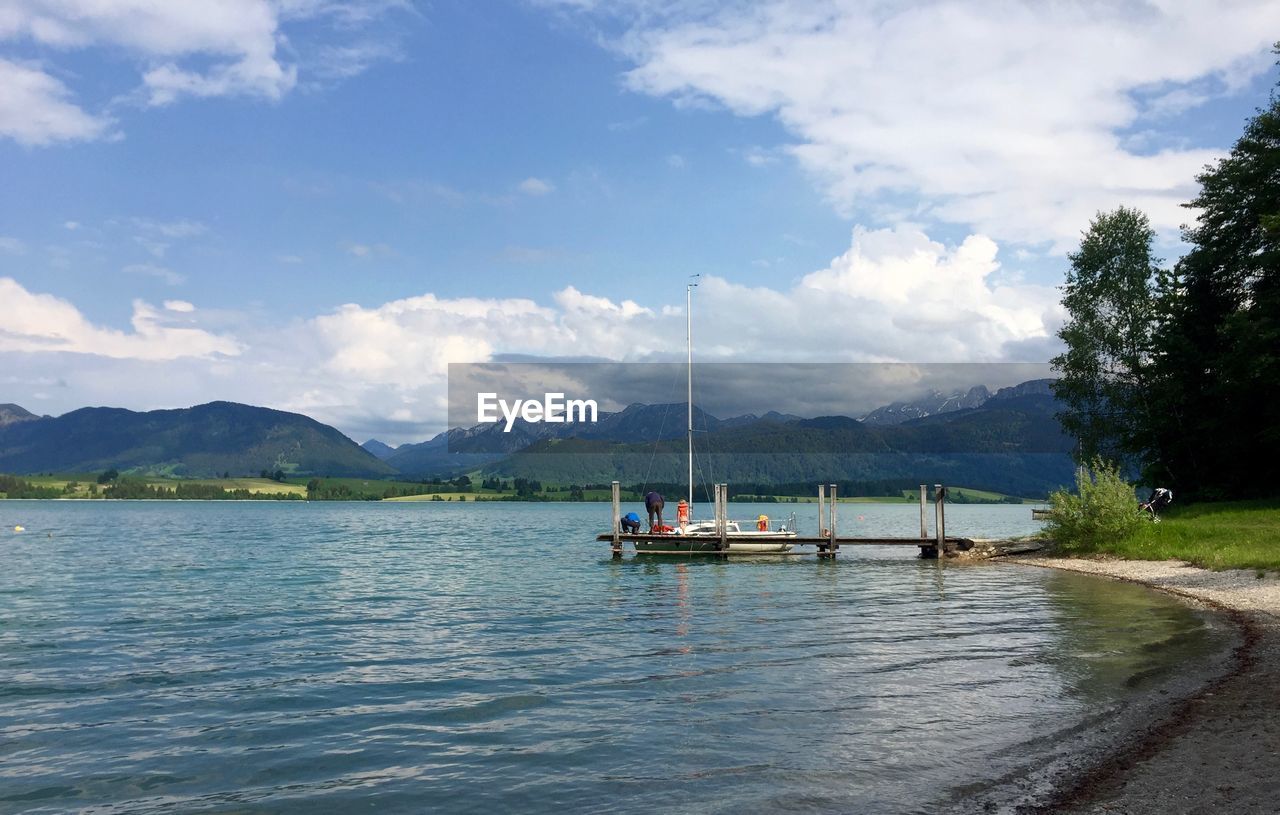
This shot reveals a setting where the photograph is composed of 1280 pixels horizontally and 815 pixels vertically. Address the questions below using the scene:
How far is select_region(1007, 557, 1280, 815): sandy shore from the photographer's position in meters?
10.4

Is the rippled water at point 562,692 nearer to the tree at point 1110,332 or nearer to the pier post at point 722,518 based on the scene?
the pier post at point 722,518

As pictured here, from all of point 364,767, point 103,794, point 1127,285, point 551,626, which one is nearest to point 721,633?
point 551,626

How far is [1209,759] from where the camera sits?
39.4 ft

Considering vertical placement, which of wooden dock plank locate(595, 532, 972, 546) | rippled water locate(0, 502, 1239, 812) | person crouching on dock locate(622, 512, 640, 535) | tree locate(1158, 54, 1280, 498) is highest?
tree locate(1158, 54, 1280, 498)

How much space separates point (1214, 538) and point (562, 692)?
36981 mm

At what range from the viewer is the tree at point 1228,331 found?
50.3 meters

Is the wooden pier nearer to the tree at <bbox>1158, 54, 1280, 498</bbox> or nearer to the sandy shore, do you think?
the tree at <bbox>1158, 54, 1280, 498</bbox>

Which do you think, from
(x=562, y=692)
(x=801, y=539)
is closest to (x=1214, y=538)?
(x=801, y=539)

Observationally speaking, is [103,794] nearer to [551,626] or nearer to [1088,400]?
[551,626]

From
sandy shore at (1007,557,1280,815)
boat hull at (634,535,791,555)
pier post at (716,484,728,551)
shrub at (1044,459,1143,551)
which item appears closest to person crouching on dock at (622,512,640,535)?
boat hull at (634,535,791,555)

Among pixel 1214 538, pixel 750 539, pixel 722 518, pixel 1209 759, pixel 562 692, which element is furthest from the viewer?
pixel 750 539

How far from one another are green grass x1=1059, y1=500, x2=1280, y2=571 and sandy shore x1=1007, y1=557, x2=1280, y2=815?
19.1 m

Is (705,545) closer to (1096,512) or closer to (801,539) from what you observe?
(801,539)

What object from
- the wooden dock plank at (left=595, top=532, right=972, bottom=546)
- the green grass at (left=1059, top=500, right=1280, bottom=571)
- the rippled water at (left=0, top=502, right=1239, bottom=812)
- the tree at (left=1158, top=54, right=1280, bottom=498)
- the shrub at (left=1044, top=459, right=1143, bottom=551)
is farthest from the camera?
the wooden dock plank at (left=595, top=532, right=972, bottom=546)
